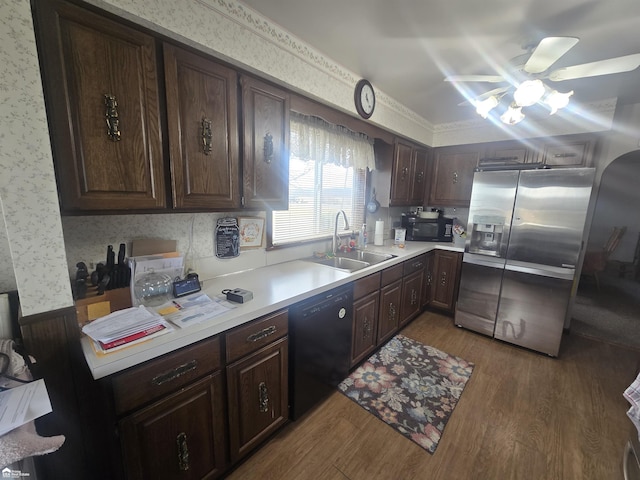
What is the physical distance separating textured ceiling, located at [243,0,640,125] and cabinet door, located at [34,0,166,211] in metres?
0.72

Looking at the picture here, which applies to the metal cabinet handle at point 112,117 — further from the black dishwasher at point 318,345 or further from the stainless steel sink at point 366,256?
the stainless steel sink at point 366,256

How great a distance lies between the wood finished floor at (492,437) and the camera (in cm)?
142

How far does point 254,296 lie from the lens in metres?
1.47

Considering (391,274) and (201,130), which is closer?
(201,130)

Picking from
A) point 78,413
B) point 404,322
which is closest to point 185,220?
point 78,413

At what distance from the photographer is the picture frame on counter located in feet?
6.24

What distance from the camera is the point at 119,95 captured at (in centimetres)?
108

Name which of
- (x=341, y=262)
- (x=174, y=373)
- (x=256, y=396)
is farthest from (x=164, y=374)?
(x=341, y=262)

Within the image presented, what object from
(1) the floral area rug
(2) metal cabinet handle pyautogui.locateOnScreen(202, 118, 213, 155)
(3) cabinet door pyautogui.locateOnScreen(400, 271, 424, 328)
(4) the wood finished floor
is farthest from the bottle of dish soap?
(2) metal cabinet handle pyautogui.locateOnScreen(202, 118, 213, 155)

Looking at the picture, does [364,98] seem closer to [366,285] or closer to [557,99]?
[557,99]

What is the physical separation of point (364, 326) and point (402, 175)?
188 centimetres

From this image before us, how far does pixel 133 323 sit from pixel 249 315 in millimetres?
473

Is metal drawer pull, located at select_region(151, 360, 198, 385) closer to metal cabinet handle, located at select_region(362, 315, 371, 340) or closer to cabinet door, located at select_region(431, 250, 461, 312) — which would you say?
metal cabinet handle, located at select_region(362, 315, 371, 340)

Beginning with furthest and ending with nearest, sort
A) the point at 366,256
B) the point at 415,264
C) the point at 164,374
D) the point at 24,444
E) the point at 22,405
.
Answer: the point at 415,264, the point at 366,256, the point at 164,374, the point at 22,405, the point at 24,444
